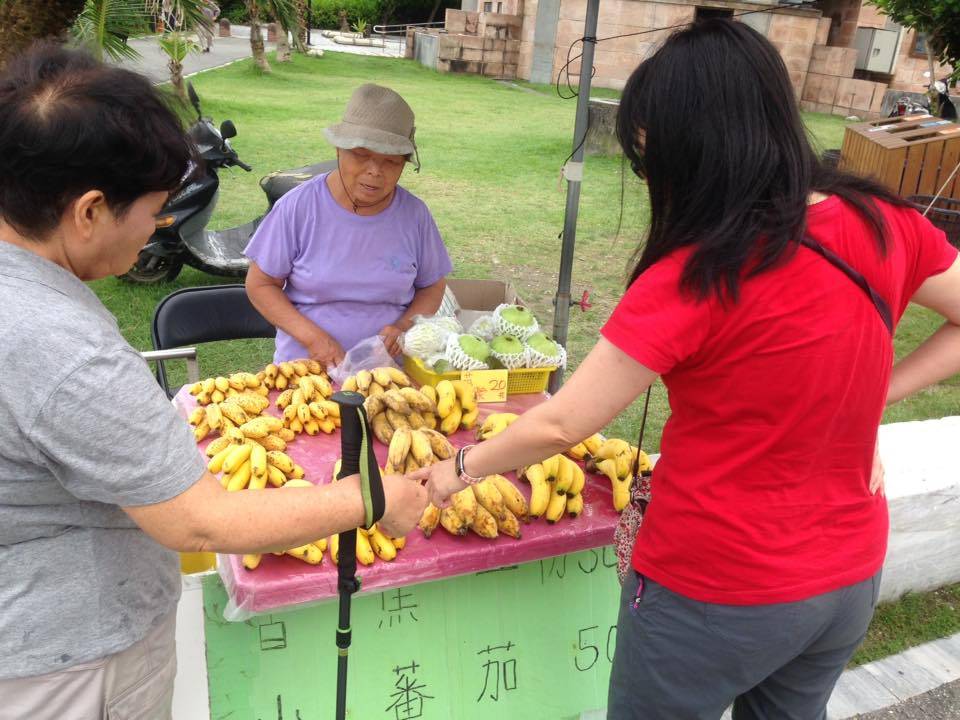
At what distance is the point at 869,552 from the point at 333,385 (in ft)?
6.40

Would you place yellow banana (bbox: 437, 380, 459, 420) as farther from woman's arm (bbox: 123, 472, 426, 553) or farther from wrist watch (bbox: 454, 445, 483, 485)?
woman's arm (bbox: 123, 472, 426, 553)

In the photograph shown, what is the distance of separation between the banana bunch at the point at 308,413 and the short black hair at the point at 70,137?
1.34 m

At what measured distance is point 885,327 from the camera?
57.1 inches

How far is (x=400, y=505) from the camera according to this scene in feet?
5.28

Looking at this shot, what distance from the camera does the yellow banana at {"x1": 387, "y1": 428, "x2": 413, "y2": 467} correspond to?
2273 millimetres

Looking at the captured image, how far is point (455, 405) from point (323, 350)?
2.39 feet

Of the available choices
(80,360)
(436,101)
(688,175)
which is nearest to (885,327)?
(688,175)

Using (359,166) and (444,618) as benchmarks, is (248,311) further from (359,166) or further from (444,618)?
(444,618)

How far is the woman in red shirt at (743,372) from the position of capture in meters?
1.37

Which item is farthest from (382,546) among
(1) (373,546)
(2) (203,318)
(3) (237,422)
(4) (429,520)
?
(2) (203,318)

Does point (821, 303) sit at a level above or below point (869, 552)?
above

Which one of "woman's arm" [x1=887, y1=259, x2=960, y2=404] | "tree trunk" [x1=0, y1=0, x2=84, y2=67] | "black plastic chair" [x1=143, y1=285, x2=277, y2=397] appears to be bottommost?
"black plastic chair" [x1=143, y1=285, x2=277, y2=397]

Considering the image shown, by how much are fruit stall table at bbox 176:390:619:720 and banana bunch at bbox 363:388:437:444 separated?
2.7 inches

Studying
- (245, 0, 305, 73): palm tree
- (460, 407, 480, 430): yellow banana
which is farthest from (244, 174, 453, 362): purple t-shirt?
(245, 0, 305, 73): palm tree
